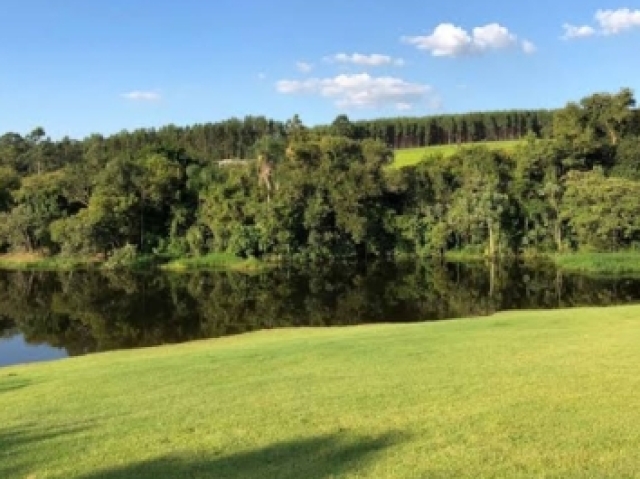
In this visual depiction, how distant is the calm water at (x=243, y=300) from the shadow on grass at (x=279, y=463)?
26672 mm

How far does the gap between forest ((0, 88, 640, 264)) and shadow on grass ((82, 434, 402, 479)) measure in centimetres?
6543

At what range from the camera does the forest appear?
7556cm

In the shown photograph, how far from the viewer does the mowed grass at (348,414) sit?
872 cm

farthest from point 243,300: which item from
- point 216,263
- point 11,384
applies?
point 11,384

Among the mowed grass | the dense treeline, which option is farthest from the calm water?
the dense treeline

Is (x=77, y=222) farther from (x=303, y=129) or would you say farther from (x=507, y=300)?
(x=507, y=300)

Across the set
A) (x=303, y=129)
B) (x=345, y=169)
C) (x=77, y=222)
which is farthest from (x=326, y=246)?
(x=77, y=222)

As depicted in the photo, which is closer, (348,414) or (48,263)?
(348,414)

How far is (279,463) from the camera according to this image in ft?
29.3

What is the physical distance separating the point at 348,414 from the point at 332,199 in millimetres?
67369

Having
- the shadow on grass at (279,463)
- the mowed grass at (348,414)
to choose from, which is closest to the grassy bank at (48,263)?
the mowed grass at (348,414)

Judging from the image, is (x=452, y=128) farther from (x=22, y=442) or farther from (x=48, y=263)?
(x=22, y=442)

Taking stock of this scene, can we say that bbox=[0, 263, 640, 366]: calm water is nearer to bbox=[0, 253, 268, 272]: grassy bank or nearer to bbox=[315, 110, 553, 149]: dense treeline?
bbox=[0, 253, 268, 272]: grassy bank

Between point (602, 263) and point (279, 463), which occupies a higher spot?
point (279, 463)
